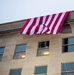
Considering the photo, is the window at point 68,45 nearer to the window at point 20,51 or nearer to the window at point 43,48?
the window at point 43,48

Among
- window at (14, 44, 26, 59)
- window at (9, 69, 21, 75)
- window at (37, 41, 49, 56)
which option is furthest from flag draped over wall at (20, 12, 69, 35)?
window at (9, 69, 21, 75)

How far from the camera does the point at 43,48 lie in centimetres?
2042

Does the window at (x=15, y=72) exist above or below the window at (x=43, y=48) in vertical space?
below

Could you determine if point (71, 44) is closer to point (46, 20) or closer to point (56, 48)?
point (56, 48)

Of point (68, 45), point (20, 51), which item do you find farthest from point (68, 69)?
point (20, 51)

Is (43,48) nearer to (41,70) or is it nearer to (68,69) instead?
(41,70)

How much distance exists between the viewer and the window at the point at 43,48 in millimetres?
20008

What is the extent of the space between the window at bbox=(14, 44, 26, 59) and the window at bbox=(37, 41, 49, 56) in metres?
1.60

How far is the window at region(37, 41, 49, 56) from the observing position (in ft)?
65.6

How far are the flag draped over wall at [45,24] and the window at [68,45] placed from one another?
1.46m

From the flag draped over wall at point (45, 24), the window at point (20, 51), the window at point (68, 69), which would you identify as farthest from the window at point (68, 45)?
the window at point (20, 51)

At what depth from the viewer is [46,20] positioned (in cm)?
2084

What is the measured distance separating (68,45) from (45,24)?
9.77ft

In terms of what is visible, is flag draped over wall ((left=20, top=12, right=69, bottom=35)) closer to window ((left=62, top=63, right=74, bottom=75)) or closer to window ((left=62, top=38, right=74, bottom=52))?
window ((left=62, top=38, right=74, bottom=52))
